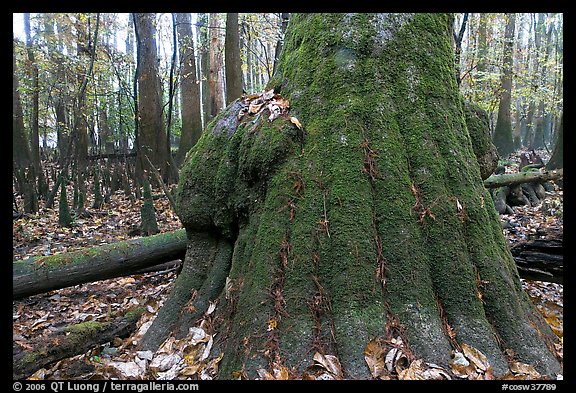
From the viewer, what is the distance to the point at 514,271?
125 inches

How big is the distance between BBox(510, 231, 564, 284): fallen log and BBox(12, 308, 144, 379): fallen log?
4093 millimetres

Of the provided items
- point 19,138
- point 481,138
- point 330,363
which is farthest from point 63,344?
point 19,138

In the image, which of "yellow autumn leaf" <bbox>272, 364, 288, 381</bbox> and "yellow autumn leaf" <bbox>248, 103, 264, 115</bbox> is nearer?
"yellow autumn leaf" <bbox>272, 364, 288, 381</bbox>

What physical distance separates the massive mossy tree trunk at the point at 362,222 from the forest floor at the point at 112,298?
30 cm

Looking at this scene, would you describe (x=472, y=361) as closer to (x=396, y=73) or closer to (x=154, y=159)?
(x=396, y=73)

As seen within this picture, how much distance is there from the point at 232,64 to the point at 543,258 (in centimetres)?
679

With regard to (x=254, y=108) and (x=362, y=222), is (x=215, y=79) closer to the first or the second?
(x=254, y=108)

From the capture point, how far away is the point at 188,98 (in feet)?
44.4

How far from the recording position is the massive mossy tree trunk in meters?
2.70

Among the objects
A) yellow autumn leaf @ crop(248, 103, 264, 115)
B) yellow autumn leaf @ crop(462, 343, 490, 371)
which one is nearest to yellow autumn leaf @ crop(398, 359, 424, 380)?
yellow autumn leaf @ crop(462, 343, 490, 371)

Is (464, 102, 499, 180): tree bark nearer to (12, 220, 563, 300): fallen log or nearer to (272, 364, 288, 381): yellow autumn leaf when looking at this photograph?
(12, 220, 563, 300): fallen log

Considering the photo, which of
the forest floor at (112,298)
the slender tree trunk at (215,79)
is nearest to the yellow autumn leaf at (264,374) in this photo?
the forest floor at (112,298)

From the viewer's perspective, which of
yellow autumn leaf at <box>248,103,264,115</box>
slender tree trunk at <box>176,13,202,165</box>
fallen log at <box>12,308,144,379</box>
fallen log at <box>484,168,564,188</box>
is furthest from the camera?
slender tree trunk at <box>176,13,202,165</box>
